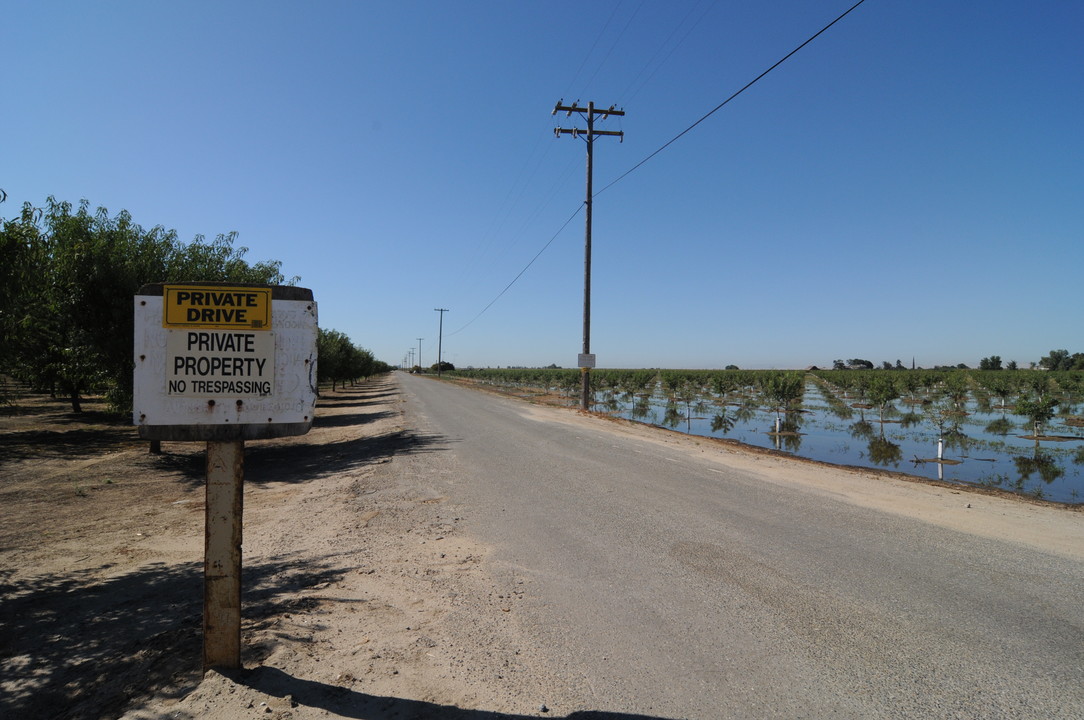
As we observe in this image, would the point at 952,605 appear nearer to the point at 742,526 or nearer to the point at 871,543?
the point at 871,543

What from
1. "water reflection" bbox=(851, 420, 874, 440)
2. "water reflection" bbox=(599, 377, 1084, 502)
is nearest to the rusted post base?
"water reflection" bbox=(599, 377, 1084, 502)

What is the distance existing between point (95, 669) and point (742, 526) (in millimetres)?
5652

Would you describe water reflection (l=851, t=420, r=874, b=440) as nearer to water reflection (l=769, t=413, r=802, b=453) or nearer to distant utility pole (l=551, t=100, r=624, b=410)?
water reflection (l=769, t=413, r=802, b=453)

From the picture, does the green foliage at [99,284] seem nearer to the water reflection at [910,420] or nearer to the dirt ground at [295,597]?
the dirt ground at [295,597]

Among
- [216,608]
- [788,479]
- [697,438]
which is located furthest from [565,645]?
[697,438]

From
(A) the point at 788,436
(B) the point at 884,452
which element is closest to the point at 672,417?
(A) the point at 788,436

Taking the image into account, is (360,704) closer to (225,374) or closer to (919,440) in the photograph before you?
(225,374)

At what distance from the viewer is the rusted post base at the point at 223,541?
273cm

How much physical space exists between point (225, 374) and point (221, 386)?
6 centimetres

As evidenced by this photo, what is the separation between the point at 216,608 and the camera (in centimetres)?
280

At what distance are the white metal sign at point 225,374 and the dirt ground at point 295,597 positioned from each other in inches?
51.8

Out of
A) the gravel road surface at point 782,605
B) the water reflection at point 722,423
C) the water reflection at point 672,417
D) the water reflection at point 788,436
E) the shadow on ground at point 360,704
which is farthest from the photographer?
the water reflection at point 672,417

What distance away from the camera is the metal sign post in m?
2.72


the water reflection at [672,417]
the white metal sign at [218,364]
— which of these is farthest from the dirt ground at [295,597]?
the water reflection at [672,417]
